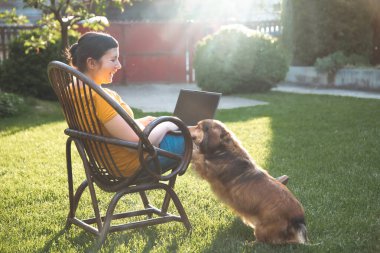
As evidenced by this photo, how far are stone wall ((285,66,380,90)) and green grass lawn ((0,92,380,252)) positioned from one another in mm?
3945

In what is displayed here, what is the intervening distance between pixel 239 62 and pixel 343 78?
2725 millimetres

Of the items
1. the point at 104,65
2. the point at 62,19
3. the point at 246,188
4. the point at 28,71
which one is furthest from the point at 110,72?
the point at 28,71

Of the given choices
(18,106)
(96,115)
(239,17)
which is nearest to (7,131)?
(18,106)

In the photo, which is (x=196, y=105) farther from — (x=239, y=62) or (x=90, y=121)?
(x=239, y=62)

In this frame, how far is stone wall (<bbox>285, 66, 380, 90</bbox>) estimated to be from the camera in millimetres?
11438

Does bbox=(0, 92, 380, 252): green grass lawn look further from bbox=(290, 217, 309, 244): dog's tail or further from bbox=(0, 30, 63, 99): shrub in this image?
bbox=(0, 30, 63, 99): shrub

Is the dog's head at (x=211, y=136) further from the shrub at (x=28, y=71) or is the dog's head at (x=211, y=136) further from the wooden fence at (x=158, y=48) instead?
the wooden fence at (x=158, y=48)

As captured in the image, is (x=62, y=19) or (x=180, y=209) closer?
(x=180, y=209)

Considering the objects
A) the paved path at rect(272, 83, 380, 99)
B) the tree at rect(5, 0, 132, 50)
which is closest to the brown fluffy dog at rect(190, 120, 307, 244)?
the tree at rect(5, 0, 132, 50)

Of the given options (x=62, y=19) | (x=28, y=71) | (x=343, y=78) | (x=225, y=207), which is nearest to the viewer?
(x=225, y=207)

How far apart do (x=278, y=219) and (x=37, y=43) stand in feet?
24.1

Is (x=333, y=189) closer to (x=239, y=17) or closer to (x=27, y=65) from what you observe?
(x=27, y=65)

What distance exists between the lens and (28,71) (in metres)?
10.6

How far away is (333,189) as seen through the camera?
4160 mm
